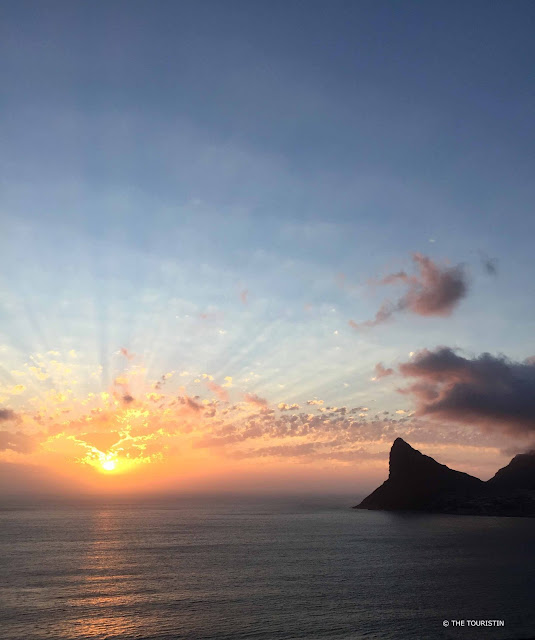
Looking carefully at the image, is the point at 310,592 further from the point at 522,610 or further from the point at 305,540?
the point at 305,540

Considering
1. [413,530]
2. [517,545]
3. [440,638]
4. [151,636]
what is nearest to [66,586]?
[151,636]

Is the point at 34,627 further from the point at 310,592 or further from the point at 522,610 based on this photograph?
the point at 522,610

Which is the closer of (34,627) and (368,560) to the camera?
(34,627)

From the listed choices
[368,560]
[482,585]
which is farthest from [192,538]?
[482,585]

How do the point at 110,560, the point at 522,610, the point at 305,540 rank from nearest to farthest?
the point at 522,610 < the point at 110,560 < the point at 305,540

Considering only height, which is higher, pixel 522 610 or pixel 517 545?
pixel 522 610

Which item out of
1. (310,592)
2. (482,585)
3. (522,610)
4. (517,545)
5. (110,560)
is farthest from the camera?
(517,545)
